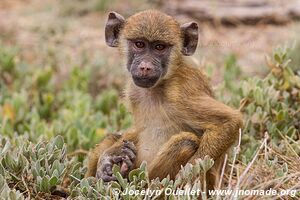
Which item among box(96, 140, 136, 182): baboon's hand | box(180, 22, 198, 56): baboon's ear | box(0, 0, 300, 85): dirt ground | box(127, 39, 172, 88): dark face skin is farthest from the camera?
box(0, 0, 300, 85): dirt ground

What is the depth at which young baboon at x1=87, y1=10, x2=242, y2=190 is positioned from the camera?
6.25 m

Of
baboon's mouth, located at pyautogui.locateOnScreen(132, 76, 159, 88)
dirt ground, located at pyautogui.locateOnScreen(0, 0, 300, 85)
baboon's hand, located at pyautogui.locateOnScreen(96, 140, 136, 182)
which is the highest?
baboon's mouth, located at pyautogui.locateOnScreen(132, 76, 159, 88)

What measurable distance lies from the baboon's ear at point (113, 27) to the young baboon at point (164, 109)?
0.07 feet

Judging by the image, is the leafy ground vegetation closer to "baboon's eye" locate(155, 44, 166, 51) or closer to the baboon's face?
the baboon's face

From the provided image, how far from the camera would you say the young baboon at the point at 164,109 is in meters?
6.25

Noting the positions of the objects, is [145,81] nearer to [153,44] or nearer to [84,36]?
[153,44]

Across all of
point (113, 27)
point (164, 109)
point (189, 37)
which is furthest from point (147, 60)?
point (113, 27)

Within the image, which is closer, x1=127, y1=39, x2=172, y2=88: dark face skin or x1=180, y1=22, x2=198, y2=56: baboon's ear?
x1=127, y1=39, x2=172, y2=88: dark face skin

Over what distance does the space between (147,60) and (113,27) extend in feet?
2.46

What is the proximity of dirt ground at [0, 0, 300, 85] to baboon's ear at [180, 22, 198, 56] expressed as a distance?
3833 mm

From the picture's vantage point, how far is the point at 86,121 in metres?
9.02

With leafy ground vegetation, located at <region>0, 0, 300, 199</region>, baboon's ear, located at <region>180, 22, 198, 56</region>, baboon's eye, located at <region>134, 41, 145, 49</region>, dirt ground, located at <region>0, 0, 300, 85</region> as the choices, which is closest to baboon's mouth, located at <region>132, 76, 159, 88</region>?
baboon's eye, located at <region>134, 41, 145, 49</region>

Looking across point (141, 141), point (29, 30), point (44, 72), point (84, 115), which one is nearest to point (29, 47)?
point (29, 30)

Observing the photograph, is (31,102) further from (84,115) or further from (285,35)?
(285,35)
